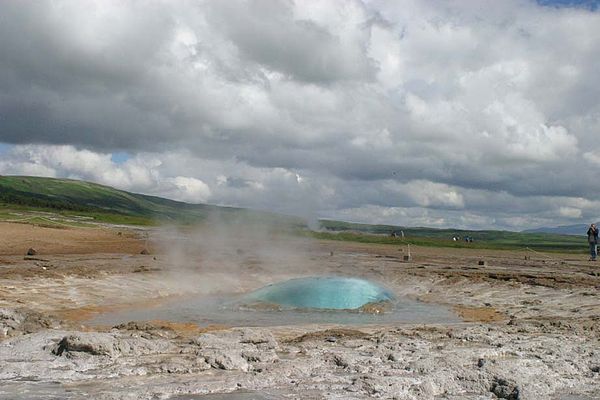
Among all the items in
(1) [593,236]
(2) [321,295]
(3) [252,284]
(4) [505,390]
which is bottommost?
(3) [252,284]

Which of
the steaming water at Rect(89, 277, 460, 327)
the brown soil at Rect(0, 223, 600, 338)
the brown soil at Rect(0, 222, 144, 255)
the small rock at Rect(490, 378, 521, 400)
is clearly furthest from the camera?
the brown soil at Rect(0, 222, 144, 255)

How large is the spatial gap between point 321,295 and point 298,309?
5.06ft

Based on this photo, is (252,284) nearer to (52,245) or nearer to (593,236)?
(52,245)

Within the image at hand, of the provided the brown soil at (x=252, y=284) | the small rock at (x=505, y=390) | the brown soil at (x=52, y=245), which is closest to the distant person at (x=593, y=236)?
the brown soil at (x=252, y=284)

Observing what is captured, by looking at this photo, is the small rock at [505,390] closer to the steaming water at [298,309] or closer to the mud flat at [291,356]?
the mud flat at [291,356]

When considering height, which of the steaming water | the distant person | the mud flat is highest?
the distant person

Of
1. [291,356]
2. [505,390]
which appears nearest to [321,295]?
[291,356]

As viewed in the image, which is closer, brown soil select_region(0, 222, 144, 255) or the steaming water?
the steaming water

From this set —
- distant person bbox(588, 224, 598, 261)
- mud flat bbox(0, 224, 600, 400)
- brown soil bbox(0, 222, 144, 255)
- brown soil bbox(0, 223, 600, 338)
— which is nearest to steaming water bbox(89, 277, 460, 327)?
mud flat bbox(0, 224, 600, 400)

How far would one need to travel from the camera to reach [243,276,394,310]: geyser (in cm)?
1884

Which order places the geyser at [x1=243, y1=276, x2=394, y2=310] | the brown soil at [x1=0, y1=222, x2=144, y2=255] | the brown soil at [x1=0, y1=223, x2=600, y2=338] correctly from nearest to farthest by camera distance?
the brown soil at [x1=0, y1=223, x2=600, y2=338], the geyser at [x1=243, y1=276, x2=394, y2=310], the brown soil at [x1=0, y1=222, x2=144, y2=255]

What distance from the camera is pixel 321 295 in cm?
1959

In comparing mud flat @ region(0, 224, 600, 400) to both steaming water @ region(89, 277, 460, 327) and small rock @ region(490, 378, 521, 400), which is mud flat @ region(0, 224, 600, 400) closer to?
small rock @ region(490, 378, 521, 400)

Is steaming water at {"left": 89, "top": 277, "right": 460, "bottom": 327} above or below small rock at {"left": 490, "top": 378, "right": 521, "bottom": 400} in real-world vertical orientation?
below
